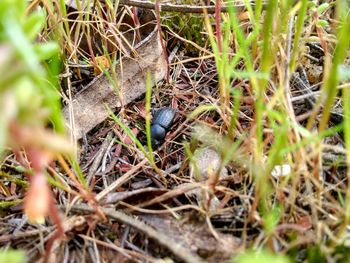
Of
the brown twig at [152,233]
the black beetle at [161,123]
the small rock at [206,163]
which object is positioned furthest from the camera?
the black beetle at [161,123]

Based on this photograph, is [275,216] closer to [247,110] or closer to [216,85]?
[247,110]

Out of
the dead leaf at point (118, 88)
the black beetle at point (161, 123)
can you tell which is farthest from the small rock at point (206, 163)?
the dead leaf at point (118, 88)

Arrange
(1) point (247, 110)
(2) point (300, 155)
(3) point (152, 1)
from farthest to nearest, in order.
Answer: (3) point (152, 1)
(1) point (247, 110)
(2) point (300, 155)

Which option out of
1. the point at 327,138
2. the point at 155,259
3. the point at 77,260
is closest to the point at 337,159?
the point at 327,138

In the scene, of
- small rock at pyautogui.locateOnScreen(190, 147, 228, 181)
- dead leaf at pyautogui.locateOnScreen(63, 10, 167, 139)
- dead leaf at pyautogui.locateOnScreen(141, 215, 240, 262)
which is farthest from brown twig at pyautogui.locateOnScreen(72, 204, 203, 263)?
dead leaf at pyautogui.locateOnScreen(63, 10, 167, 139)

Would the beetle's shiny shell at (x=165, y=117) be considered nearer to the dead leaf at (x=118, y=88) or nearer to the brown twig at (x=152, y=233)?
the dead leaf at (x=118, y=88)

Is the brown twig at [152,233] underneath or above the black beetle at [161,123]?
above

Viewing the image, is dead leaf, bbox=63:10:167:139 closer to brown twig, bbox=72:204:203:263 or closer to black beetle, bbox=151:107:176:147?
black beetle, bbox=151:107:176:147

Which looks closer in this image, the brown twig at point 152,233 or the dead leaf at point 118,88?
the brown twig at point 152,233

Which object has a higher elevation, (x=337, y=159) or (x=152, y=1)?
(x=152, y=1)
